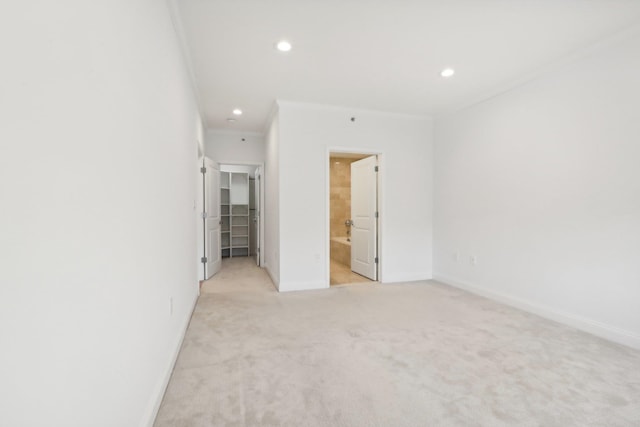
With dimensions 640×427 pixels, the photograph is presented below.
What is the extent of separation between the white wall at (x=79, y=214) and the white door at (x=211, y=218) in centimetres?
321

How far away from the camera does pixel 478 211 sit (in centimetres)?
405

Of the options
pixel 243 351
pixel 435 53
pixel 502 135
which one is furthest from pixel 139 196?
pixel 502 135

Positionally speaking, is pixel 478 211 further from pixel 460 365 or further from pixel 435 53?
pixel 460 365

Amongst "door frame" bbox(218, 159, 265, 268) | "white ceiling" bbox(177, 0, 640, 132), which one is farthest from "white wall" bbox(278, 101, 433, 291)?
"door frame" bbox(218, 159, 265, 268)

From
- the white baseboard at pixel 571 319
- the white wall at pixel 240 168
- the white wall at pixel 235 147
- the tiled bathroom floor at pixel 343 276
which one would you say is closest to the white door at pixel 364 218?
the tiled bathroom floor at pixel 343 276

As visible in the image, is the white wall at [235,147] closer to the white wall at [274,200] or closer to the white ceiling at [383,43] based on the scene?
the white wall at [274,200]

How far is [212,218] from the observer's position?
517cm

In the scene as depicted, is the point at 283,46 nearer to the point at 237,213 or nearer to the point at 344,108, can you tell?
the point at 344,108

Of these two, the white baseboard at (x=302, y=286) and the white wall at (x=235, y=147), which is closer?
the white baseboard at (x=302, y=286)

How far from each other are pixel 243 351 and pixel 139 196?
1526 mm

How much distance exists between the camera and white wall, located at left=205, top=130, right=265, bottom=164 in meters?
5.58

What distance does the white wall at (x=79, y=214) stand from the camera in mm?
624

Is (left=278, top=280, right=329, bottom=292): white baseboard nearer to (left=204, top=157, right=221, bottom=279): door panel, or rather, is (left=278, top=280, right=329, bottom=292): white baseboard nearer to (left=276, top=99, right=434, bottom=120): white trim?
(left=204, top=157, right=221, bottom=279): door panel

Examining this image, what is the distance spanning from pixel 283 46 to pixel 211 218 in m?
3.22
